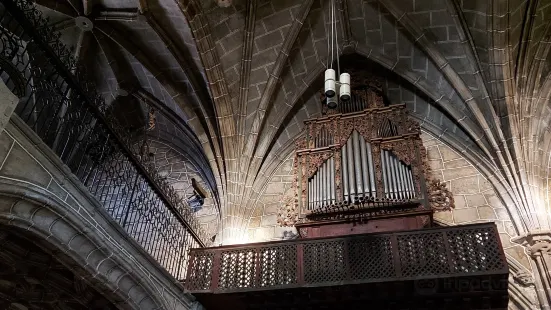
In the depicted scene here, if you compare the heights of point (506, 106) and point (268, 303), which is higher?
point (506, 106)

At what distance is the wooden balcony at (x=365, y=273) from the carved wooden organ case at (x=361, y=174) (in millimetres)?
895

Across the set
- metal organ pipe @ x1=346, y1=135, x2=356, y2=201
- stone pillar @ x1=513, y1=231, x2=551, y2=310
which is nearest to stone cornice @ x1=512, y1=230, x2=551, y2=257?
stone pillar @ x1=513, y1=231, x2=551, y2=310

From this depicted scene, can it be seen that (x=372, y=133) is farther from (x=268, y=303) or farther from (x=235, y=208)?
(x=268, y=303)

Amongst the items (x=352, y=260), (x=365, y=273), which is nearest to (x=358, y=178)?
(x=352, y=260)

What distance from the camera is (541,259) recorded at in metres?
9.17

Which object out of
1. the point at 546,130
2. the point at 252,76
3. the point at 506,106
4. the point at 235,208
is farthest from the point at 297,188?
the point at 546,130

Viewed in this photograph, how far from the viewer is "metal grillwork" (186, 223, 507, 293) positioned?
8148 mm

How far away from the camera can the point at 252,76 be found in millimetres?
13180

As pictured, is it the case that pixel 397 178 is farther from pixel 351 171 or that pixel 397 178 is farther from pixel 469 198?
pixel 469 198

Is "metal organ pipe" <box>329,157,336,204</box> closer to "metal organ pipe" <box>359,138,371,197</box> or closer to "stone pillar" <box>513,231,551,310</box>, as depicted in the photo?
"metal organ pipe" <box>359,138,371,197</box>

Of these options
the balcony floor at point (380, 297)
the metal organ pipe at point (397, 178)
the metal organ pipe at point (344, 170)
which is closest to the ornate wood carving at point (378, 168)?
the metal organ pipe at point (397, 178)

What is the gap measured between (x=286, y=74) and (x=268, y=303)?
21.8 ft

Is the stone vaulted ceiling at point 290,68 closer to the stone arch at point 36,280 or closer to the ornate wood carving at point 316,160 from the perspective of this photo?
the ornate wood carving at point 316,160

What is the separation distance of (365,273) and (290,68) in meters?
6.80
